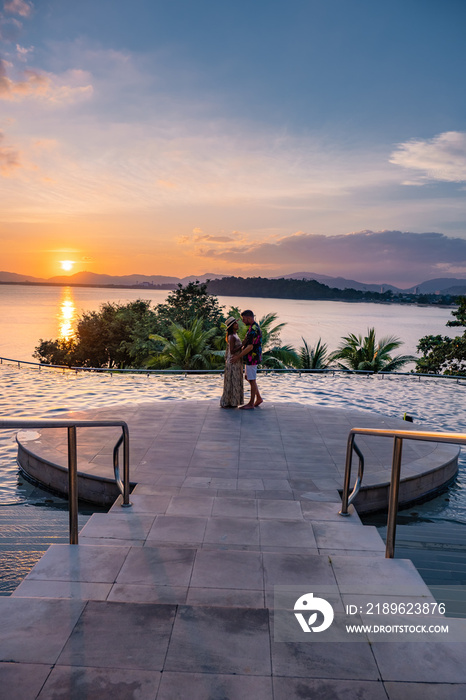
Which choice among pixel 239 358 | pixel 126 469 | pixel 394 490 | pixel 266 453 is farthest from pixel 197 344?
pixel 394 490

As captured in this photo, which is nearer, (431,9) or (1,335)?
(431,9)

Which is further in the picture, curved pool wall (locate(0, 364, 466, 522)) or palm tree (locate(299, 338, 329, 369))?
palm tree (locate(299, 338, 329, 369))

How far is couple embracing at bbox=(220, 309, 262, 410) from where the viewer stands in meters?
8.59

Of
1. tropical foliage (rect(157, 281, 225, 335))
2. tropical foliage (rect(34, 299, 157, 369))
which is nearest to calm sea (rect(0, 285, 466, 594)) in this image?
tropical foliage (rect(157, 281, 225, 335))

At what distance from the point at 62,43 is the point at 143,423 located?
11.1 m

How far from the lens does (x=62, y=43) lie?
13.1 meters

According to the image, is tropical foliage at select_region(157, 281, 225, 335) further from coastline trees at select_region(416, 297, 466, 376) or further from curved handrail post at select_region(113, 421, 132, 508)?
curved handrail post at select_region(113, 421, 132, 508)

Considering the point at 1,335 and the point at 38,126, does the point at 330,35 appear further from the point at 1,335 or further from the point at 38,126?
the point at 1,335

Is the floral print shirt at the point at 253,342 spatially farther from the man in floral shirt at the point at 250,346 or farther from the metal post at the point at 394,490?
the metal post at the point at 394,490

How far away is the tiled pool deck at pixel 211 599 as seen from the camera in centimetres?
197

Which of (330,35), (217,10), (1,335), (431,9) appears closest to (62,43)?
(217,10)

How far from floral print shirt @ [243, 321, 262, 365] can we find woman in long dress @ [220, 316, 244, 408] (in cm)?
16

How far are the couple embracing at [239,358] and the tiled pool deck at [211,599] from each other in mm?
3228

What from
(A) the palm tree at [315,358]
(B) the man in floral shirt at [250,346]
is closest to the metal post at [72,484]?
(B) the man in floral shirt at [250,346]
